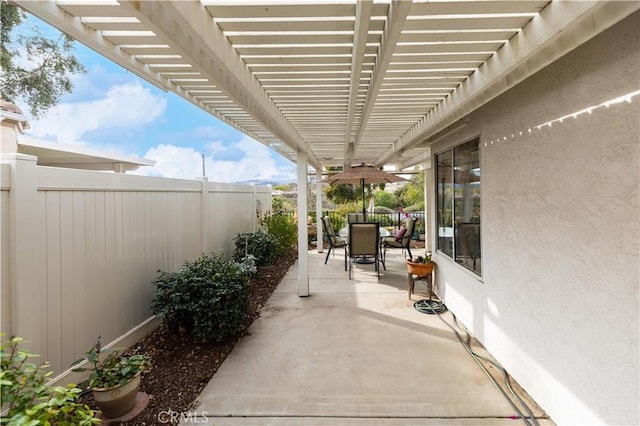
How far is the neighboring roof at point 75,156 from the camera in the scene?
6.88 meters

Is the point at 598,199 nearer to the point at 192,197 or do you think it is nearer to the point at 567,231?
the point at 567,231

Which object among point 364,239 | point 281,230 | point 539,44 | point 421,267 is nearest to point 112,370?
point 539,44

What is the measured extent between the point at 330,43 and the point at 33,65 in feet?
24.7

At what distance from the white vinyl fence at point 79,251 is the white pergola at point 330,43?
1113mm

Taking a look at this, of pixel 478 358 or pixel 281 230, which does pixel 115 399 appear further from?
pixel 281 230

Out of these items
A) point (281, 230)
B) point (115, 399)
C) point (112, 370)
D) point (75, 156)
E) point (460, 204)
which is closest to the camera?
point (115, 399)

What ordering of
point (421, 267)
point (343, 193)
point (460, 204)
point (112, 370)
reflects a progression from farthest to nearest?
1. point (343, 193)
2. point (421, 267)
3. point (460, 204)
4. point (112, 370)

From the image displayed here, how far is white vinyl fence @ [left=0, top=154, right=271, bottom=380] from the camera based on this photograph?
2133mm

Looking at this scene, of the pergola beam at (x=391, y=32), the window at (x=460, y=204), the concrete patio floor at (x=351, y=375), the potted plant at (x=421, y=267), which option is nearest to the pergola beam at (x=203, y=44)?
the pergola beam at (x=391, y=32)

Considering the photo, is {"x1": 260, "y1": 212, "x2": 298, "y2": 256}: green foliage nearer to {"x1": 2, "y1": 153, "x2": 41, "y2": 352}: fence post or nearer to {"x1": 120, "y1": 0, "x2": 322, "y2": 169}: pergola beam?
{"x1": 120, "y1": 0, "x2": 322, "y2": 169}: pergola beam

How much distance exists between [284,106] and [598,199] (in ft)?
9.86

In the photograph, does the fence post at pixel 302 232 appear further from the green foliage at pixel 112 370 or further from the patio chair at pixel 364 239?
the green foliage at pixel 112 370

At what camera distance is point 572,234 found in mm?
2119

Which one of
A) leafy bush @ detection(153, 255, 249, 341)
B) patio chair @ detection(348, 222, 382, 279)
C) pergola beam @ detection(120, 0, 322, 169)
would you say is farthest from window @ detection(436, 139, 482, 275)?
leafy bush @ detection(153, 255, 249, 341)
